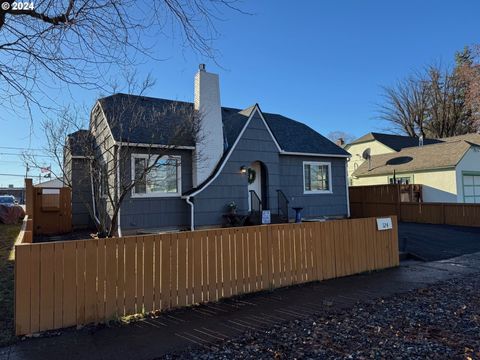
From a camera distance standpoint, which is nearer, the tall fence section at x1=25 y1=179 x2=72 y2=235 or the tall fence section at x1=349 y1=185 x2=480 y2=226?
the tall fence section at x1=25 y1=179 x2=72 y2=235

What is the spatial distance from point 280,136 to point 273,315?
454 inches

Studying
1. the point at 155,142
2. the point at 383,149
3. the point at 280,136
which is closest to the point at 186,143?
the point at 155,142

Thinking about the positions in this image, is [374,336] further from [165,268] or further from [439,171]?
[439,171]

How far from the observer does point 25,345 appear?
4297mm

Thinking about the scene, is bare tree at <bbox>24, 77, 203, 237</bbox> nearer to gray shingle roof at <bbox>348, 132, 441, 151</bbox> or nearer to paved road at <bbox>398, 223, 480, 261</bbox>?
paved road at <bbox>398, 223, 480, 261</bbox>

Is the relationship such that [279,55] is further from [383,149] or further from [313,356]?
[383,149]

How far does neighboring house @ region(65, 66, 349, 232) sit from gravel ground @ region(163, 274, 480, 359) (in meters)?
6.93

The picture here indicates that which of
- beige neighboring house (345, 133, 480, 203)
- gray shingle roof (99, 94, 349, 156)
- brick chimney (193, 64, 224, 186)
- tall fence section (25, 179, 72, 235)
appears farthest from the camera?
beige neighboring house (345, 133, 480, 203)

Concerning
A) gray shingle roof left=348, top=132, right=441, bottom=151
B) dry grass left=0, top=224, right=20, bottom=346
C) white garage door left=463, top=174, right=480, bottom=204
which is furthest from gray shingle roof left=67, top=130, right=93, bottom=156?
gray shingle roof left=348, top=132, right=441, bottom=151

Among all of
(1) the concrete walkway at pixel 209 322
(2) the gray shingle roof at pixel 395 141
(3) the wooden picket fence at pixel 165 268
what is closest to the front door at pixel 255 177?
(3) the wooden picket fence at pixel 165 268

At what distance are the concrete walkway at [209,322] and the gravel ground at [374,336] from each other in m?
0.32

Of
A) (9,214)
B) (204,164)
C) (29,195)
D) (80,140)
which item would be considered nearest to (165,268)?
(80,140)

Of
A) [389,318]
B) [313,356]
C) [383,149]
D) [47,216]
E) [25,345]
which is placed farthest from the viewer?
[383,149]

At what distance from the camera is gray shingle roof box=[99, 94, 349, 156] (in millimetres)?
11477
